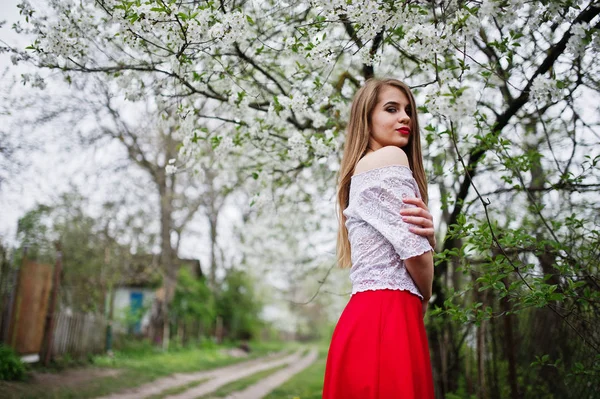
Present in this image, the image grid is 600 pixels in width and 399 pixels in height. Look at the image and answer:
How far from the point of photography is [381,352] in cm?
169

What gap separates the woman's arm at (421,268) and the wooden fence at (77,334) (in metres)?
8.52

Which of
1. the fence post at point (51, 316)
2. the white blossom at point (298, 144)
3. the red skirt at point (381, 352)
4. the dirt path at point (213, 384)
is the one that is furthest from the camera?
the fence post at point (51, 316)

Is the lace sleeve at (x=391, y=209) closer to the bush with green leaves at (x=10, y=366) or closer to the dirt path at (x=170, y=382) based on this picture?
the dirt path at (x=170, y=382)

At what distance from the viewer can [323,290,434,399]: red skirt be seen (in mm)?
1643

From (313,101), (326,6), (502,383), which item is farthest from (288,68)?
(502,383)

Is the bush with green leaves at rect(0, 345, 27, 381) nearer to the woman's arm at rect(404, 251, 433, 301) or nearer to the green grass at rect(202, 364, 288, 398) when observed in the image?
the green grass at rect(202, 364, 288, 398)

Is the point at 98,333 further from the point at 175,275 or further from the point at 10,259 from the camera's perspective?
the point at 175,275

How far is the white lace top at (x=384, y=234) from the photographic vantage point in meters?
1.76

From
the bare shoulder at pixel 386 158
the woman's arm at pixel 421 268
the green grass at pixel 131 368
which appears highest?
the bare shoulder at pixel 386 158

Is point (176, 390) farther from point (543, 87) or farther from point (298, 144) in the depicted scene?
point (543, 87)

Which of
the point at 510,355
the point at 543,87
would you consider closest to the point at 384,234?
the point at 543,87

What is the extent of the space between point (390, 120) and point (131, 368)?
31.1 feet

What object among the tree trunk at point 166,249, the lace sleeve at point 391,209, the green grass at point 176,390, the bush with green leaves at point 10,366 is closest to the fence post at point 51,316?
the bush with green leaves at point 10,366

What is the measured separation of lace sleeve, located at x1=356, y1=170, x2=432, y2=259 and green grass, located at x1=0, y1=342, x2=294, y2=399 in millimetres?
5424
